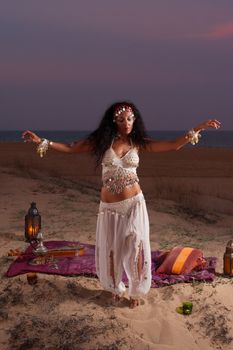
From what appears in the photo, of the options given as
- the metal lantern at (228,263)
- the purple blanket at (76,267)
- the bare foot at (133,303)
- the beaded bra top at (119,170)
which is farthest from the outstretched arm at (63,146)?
the metal lantern at (228,263)

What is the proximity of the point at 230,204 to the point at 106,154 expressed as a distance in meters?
7.77

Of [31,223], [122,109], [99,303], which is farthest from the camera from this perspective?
[31,223]

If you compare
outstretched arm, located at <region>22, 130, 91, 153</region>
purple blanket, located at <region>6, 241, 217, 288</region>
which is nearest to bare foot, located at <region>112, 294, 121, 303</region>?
purple blanket, located at <region>6, 241, 217, 288</region>

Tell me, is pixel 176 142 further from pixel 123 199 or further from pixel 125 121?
pixel 123 199

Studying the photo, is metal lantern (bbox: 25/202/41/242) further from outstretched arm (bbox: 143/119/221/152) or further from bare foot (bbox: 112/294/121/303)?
outstretched arm (bbox: 143/119/221/152)

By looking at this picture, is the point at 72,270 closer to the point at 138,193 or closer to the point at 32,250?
the point at 32,250

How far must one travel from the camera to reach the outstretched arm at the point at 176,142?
5.59m

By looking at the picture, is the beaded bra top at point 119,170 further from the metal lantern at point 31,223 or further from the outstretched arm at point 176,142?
the metal lantern at point 31,223

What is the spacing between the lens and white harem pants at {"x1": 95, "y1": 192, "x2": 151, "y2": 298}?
18.6 feet

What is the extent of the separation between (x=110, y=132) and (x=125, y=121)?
0.22m

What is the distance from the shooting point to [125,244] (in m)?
5.76

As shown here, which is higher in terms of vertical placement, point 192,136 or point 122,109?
point 122,109

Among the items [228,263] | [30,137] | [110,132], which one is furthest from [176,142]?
[228,263]

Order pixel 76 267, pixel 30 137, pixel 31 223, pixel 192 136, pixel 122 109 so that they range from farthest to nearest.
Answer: pixel 31 223
pixel 76 267
pixel 30 137
pixel 122 109
pixel 192 136
